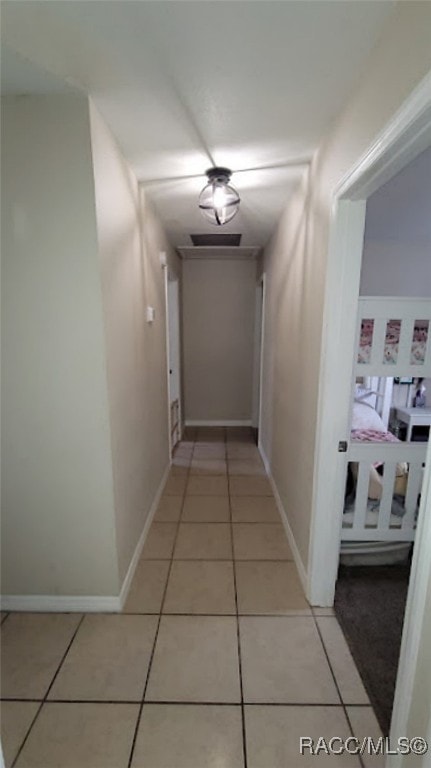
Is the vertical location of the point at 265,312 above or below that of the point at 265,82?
below

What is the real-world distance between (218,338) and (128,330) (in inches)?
108

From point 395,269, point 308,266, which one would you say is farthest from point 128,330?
point 395,269

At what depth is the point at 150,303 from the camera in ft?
7.97

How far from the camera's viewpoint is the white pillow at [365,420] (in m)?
2.39

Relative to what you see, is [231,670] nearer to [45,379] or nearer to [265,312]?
[45,379]

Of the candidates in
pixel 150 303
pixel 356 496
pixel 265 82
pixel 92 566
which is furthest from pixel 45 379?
pixel 356 496

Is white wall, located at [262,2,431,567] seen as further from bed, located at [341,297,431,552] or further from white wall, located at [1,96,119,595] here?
white wall, located at [1,96,119,595]

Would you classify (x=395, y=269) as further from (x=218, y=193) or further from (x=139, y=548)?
(x=139, y=548)

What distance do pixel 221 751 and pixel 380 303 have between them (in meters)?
1.91

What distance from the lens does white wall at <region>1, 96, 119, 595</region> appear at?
4.43 feet

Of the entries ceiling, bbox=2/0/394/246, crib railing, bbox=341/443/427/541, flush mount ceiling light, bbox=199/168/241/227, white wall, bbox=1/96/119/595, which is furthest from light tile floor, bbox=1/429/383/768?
ceiling, bbox=2/0/394/246

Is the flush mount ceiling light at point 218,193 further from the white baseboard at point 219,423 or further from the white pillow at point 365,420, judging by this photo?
the white baseboard at point 219,423

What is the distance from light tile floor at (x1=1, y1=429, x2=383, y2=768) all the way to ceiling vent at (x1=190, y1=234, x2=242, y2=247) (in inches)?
110

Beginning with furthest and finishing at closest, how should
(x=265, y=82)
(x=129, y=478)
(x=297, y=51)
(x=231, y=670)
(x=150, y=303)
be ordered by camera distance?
(x=150, y=303)
(x=129, y=478)
(x=231, y=670)
(x=265, y=82)
(x=297, y=51)
